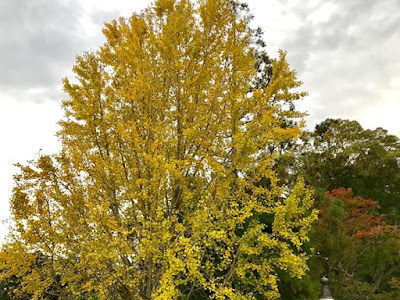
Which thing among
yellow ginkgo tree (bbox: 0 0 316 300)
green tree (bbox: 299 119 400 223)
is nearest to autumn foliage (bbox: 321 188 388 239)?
green tree (bbox: 299 119 400 223)

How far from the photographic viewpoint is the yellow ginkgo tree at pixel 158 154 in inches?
284

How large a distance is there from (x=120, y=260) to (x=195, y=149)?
→ 287 centimetres

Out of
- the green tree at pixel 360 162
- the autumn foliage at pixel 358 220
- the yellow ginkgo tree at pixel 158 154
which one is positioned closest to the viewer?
the yellow ginkgo tree at pixel 158 154

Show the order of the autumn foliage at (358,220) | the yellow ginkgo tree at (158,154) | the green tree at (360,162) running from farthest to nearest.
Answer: the green tree at (360,162) < the autumn foliage at (358,220) < the yellow ginkgo tree at (158,154)

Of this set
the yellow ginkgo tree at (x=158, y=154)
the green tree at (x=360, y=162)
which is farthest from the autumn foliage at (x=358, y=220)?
the yellow ginkgo tree at (x=158, y=154)

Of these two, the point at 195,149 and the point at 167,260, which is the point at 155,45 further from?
the point at 167,260

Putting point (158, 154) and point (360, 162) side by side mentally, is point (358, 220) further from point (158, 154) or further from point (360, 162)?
point (158, 154)

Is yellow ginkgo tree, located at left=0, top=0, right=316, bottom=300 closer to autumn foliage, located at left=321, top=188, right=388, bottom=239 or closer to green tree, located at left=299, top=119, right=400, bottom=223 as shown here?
autumn foliage, located at left=321, top=188, right=388, bottom=239

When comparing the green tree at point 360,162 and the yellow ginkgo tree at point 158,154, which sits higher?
the green tree at point 360,162

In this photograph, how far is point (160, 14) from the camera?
29.3ft

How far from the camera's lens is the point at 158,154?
280 inches

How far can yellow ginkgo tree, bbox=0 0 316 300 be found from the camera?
7.20 meters

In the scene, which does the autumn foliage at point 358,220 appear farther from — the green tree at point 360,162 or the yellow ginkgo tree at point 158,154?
the yellow ginkgo tree at point 158,154

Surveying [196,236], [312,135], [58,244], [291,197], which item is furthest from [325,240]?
[312,135]
